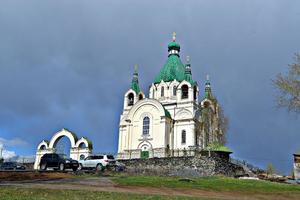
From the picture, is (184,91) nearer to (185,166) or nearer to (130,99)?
(130,99)

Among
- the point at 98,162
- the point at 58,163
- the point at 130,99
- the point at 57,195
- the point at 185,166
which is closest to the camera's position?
the point at 57,195

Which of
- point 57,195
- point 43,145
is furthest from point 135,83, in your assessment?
point 57,195

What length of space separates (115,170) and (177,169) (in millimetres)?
6198

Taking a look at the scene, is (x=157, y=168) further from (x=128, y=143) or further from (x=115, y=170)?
(x=128, y=143)

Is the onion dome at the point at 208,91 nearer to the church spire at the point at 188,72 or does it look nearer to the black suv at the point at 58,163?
the church spire at the point at 188,72

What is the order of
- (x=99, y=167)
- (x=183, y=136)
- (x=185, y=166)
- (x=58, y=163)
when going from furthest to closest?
1. (x=183, y=136)
2. (x=185, y=166)
3. (x=99, y=167)
4. (x=58, y=163)

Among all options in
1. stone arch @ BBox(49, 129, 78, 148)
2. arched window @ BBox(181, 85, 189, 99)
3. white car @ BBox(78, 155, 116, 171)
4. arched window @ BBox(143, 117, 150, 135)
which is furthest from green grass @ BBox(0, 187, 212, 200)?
arched window @ BBox(181, 85, 189, 99)

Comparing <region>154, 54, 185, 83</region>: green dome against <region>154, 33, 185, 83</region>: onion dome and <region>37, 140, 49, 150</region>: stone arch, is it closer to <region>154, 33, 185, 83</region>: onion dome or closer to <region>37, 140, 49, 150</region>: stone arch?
<region>154, 33, 185, 83</region>: onion dome

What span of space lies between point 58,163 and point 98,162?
11.3ft

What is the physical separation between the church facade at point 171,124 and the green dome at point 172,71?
1.72m

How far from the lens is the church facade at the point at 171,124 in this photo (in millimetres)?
47656

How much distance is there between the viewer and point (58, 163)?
103 feet

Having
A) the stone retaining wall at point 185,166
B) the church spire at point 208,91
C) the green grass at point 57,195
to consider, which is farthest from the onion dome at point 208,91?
the green grass at point 57,195

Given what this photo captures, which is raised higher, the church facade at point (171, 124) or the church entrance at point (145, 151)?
the church facade at point (171, 124)
